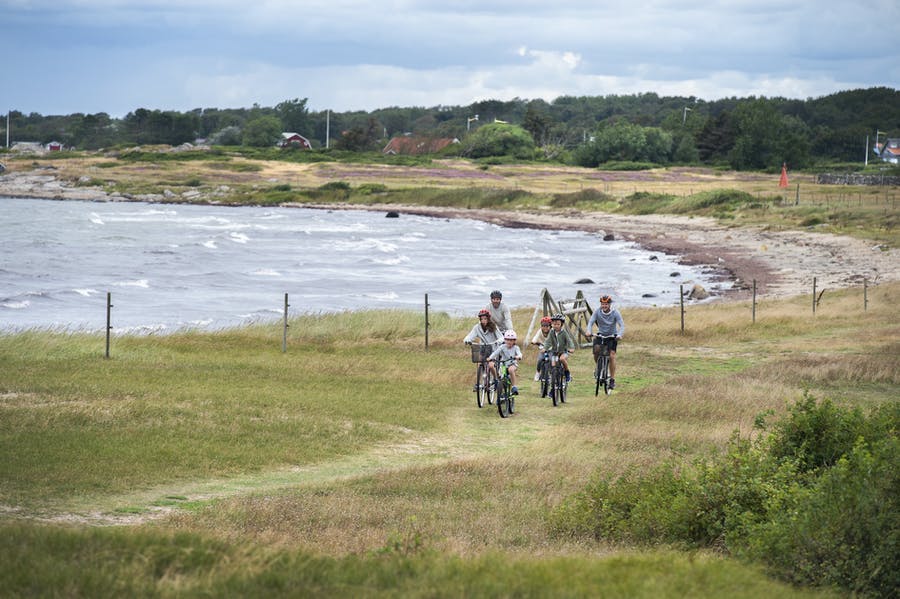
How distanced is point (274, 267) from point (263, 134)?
115101 mm

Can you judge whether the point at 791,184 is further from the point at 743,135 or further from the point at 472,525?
the point at 472,525

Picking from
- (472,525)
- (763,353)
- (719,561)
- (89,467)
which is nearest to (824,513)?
(719,561)

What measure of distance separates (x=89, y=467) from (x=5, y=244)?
2561 inches

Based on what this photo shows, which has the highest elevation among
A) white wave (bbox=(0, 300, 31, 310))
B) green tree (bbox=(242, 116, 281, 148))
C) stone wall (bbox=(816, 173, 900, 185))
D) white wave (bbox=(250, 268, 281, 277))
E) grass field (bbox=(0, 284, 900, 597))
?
green tree (bbox=(242, 116, 281, 148))

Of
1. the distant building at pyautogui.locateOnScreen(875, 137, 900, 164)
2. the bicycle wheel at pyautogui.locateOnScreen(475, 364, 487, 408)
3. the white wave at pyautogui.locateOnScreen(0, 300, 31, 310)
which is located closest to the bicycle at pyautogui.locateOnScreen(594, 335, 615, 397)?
the bicycle wheel at pyautogui.locateOnScreen(475, 364, 487, 408)

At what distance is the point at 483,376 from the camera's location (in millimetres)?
20219

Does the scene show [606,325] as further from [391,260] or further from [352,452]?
[391,260]

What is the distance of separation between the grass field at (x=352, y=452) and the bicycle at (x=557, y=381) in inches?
24.8

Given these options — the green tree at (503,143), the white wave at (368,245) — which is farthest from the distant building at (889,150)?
the white wave at (368,245)

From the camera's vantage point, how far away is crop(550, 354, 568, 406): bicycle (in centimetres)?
2055

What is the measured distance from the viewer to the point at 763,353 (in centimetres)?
2750

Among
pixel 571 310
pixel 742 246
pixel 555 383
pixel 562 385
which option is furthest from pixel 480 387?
pixel 742 246

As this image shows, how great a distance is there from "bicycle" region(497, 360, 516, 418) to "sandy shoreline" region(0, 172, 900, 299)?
28.2m

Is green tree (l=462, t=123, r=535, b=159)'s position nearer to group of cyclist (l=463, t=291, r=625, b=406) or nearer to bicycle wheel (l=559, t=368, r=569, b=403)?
group of cyclist (l=463, t=291, r=625, b=406)
